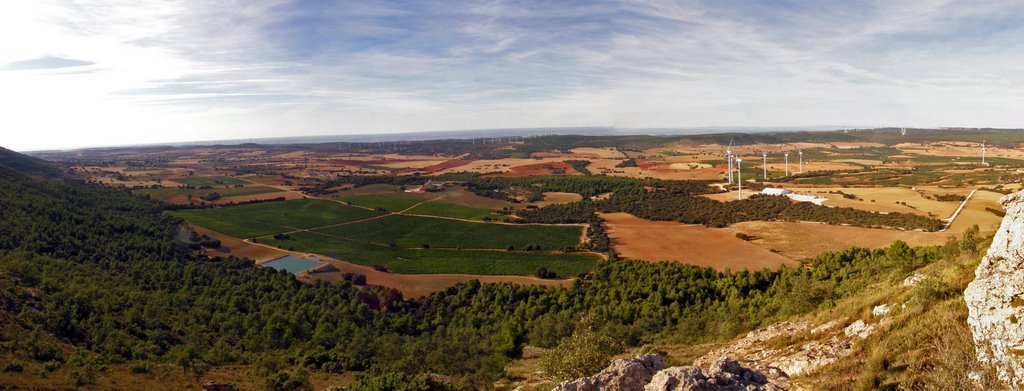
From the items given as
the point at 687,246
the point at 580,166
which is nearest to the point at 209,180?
the point at 580,166

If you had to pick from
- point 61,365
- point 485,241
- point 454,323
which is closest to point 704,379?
point 61,365

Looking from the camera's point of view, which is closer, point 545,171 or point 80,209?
point 80,209

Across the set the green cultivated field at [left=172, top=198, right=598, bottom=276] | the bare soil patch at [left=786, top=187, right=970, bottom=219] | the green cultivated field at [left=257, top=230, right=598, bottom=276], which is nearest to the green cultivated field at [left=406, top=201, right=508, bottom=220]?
the green cultivated field at [left=172, top=198, right=598, bottom=276]

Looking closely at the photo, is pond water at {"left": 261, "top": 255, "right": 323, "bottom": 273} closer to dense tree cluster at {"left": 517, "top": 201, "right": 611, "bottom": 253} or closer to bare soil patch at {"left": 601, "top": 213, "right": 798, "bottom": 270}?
dense tree cluster at {"left": 517, "top": 201, "right": 611, "bottom": 253}

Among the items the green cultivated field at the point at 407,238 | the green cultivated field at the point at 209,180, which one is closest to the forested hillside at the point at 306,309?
the green cultivated field at the point at 407,238

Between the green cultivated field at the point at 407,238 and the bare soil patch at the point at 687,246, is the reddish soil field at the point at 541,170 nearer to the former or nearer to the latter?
the green cultivated field at the point at 407,238

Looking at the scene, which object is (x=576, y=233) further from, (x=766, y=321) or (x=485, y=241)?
(x=766, y=321)
